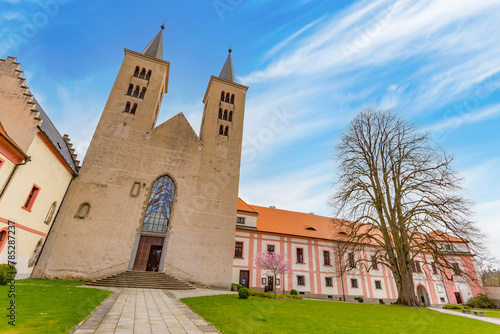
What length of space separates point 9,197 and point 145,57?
68.2 ft

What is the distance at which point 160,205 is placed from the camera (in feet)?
69.7

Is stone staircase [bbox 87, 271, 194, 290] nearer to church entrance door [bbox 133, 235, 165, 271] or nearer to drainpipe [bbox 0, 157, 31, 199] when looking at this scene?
church entrance door [bbox 133, 235, 165, 271]

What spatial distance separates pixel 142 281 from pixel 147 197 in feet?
23.8

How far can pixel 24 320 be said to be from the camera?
526 cm

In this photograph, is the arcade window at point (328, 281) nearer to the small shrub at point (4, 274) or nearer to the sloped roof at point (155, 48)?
the small shrub at point (4, 274)

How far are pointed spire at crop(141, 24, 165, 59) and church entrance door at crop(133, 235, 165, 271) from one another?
22613 millimetres

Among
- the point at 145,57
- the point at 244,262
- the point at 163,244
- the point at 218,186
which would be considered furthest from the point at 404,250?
the point at 145,57

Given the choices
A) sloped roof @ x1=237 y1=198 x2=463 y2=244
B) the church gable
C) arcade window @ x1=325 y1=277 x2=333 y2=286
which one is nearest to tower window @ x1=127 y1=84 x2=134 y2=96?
the church gable

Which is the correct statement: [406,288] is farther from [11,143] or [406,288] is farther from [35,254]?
[35,254]

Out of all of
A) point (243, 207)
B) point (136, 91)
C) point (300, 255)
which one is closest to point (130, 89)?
point (136, 91)

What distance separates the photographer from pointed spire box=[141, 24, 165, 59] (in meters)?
28.8

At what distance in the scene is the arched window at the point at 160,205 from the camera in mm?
20484

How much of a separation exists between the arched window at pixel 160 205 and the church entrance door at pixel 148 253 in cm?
95

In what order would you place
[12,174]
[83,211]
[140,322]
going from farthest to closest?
[83,211] < [12,174] < [140,322]
